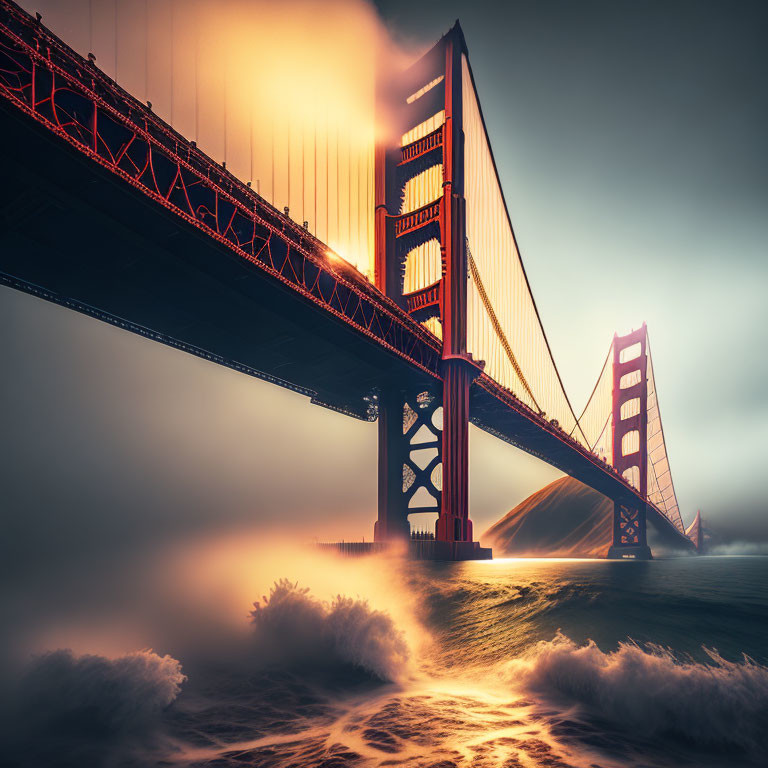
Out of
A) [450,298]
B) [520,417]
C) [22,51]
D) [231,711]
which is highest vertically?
[450,298]

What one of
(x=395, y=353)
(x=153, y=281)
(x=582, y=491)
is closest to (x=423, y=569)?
(x=395, y=353)

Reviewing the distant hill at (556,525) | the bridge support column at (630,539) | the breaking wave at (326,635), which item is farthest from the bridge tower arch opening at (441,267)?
the distant hill at (556,525)

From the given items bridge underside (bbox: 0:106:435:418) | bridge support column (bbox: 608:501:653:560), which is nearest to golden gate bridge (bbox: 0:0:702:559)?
bridge underside (bbox: 0:106:435:418)

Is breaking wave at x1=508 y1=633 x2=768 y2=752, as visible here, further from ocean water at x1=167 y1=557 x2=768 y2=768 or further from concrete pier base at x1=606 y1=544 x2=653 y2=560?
concrete pier base at x1=606 y1=544 x2=653 y2=560

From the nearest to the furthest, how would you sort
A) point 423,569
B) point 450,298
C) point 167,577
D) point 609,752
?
1. point 609,752
2. point 167,577
3. point 423,569
4. point 450,298

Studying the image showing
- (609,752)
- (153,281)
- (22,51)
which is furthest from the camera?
(153,281)

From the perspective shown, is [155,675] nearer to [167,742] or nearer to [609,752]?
[167,742]

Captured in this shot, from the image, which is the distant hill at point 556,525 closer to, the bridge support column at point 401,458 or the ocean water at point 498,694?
the bridge support column at point 401,458
